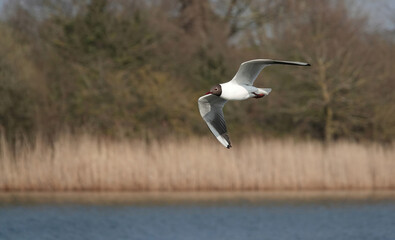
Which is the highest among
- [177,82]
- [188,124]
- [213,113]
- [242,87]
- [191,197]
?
[177,82]

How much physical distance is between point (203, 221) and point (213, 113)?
7305 millimetres

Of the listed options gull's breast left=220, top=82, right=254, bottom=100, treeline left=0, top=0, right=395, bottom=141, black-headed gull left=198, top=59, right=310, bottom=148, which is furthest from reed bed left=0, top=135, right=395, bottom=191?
gull's breast left=220, top=82, right=254, bottom=100

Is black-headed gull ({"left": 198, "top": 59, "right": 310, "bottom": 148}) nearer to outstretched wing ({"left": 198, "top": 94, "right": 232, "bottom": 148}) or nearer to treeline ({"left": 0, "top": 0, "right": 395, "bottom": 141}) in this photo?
outstretched wing ({"left": 198, "top": 94, "right": 232, "bottom": 148})

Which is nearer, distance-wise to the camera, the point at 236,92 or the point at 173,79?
the point at 236,92

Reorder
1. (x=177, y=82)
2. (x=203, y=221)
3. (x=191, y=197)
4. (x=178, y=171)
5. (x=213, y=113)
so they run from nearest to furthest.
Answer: (x=213, y=113), (x=203, y=221), (x=178, y=171), (x=191, y=197), (x=177, y=82)

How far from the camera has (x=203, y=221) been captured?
1592 centimetres

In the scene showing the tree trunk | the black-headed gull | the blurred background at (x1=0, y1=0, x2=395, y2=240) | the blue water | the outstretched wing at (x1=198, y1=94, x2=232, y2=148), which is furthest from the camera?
the tree trunk

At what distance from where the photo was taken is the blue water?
14.3 meters

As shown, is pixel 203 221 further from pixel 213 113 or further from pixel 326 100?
pixel 213 113

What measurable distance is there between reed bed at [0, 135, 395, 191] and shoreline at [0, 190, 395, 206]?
21 centimetres

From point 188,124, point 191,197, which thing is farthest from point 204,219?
point 188,124

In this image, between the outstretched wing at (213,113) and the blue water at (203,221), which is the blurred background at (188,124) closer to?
the blue water at (203,221)

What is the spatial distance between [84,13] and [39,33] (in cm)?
288

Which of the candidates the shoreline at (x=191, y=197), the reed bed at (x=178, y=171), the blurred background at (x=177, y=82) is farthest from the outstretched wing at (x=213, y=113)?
the blurred background at (x=177, y=82)
